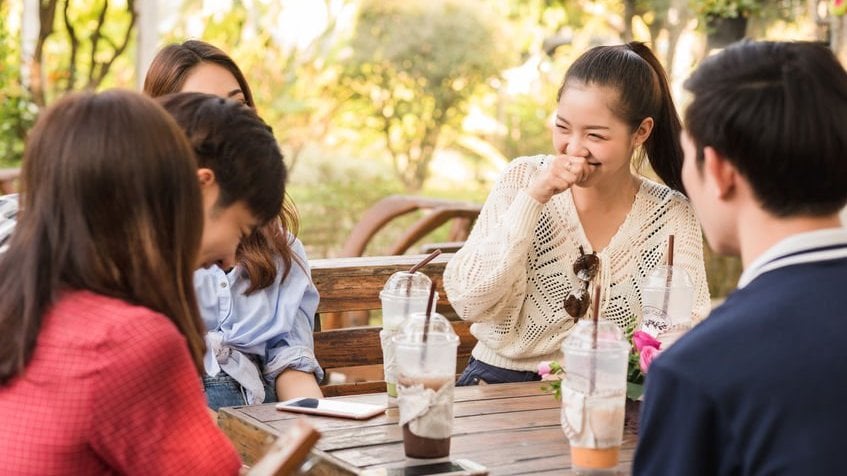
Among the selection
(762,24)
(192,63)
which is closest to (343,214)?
(762,24)

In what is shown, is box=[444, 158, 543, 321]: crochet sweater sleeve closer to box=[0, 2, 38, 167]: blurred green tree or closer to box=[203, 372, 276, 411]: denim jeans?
box=[203, 372, 276, 411]: denim jeans

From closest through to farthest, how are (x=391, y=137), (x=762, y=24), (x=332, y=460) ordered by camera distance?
1. (x=332, y=460)
2. (x=762, y=24)
3. (x=391, y=137)

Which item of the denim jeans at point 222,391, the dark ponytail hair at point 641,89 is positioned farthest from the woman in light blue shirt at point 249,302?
the dark ponytail hair at point 641,89

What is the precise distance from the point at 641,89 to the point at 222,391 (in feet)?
3.89

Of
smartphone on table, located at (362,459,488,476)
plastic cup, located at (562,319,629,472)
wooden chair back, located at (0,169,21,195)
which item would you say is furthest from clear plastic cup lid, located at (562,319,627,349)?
wooden chair back, located at (0,169,21,195)

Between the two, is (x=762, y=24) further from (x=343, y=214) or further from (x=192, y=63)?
(x=192, y=63)

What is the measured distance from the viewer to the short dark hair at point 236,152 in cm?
193

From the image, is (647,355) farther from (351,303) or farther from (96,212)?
(351,303)

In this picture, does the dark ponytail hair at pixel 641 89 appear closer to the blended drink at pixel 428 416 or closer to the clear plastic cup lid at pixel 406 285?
the clear plastic cup lid at pixel 406 285

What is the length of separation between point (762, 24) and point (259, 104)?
3.53 m

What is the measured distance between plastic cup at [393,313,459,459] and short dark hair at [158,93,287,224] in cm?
31

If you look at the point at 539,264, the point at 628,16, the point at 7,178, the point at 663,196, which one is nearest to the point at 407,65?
the point at 628,16

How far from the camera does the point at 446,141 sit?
12.0m

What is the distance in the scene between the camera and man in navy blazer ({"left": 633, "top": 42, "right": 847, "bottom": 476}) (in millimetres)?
1410
